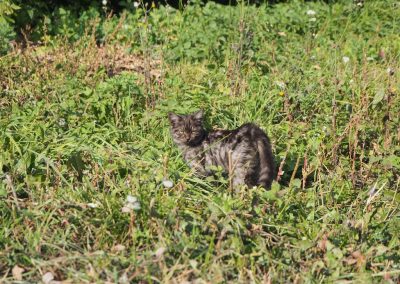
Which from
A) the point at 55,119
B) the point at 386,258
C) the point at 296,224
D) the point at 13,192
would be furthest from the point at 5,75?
the point at 386,258

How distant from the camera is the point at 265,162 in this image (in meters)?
5.11

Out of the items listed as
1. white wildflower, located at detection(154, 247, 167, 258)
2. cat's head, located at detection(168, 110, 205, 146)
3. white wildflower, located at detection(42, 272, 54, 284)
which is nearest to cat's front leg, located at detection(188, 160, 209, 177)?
cat's head, located at detection(168, 110, 205, 146)

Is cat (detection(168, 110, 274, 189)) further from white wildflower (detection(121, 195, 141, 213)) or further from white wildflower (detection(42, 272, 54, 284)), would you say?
white wildflower (detection(42, 272, 54, 284))

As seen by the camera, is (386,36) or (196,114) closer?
(196,114)

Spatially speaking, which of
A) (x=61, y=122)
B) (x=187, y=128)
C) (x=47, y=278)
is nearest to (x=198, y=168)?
(x=187, y=128)

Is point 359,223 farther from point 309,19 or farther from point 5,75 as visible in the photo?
point 309,19

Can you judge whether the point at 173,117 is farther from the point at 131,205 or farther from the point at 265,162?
the point at 131,205

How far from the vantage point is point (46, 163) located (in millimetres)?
4965

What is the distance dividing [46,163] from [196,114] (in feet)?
4.54

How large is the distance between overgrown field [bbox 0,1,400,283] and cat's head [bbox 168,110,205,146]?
0.17 m

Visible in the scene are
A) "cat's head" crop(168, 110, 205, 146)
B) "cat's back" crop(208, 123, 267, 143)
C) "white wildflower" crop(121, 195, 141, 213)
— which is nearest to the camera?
"white wildflower" crop(121, 195, 141, 213)

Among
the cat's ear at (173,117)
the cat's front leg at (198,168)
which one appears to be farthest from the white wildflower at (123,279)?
the cat's ear at (173,117)

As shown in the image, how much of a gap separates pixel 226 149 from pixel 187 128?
0.39 m

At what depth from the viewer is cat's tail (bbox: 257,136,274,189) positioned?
5.05 m
